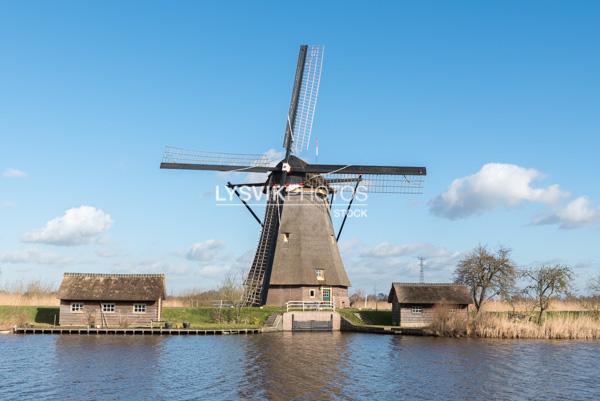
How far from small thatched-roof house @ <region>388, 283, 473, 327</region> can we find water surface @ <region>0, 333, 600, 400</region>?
21.4ft

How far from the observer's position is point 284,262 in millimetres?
40812

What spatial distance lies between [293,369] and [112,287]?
19.8 m

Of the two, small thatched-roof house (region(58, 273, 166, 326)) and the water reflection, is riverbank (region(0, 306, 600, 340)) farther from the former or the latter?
the water reflection

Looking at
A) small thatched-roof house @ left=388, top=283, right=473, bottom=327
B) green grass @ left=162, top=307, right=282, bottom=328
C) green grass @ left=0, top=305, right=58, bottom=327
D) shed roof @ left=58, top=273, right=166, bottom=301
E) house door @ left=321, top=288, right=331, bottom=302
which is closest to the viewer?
shed roof @ left=58, top=273, right=166, bottom=301

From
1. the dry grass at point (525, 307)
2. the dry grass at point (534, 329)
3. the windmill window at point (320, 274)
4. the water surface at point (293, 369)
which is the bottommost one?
the water surface at point (293, 369)

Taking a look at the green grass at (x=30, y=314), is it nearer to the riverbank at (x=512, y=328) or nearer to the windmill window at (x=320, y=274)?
the windmill window at (x=320, y=274)

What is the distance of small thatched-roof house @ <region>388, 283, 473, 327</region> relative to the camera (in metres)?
38.6

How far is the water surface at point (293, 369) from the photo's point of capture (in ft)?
59.1

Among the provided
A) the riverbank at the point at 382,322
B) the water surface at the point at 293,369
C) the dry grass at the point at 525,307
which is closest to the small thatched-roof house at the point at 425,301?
the riverbank at the point at 382,322

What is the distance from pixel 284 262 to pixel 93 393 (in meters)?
23.9

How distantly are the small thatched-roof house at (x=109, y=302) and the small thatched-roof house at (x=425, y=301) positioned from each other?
15.1m

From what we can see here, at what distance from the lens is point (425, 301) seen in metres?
38.7

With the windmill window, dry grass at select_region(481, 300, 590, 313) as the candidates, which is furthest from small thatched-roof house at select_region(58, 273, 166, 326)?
dry grass at select_region(481, 300, 590, 313)

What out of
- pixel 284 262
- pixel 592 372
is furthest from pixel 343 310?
pixel 592 372
